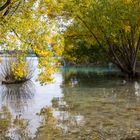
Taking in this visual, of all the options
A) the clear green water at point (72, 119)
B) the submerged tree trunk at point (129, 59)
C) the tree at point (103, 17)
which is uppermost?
the tree at point (103, 17)

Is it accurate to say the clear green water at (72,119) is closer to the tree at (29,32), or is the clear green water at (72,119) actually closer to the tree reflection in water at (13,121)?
the tree reflection in water at (13,121)

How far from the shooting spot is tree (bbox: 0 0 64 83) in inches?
456

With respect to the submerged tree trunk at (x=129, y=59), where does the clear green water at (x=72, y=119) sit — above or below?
below

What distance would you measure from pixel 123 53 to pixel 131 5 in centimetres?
776

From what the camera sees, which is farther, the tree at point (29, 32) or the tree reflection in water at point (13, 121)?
the tree at point (29, 32)

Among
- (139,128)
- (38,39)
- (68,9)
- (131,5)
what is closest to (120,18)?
(131,5)

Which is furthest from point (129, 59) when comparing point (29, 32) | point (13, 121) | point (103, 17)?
point (13, 121)

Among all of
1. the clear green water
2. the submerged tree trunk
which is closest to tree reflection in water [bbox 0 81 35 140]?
the clear green water

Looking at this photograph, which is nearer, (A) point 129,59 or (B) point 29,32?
(B) point 29,32

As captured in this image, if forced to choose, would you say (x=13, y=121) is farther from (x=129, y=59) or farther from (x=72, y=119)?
(x=129, y=59)

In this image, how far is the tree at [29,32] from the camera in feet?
38.0

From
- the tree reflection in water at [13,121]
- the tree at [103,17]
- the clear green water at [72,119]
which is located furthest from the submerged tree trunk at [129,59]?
the tree reflection in water at [13,121]

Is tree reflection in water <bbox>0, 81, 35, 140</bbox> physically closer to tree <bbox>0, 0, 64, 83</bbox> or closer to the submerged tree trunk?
tree <bbox>0, 0, 64, 83</bbox>

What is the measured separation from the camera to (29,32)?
12.6m
